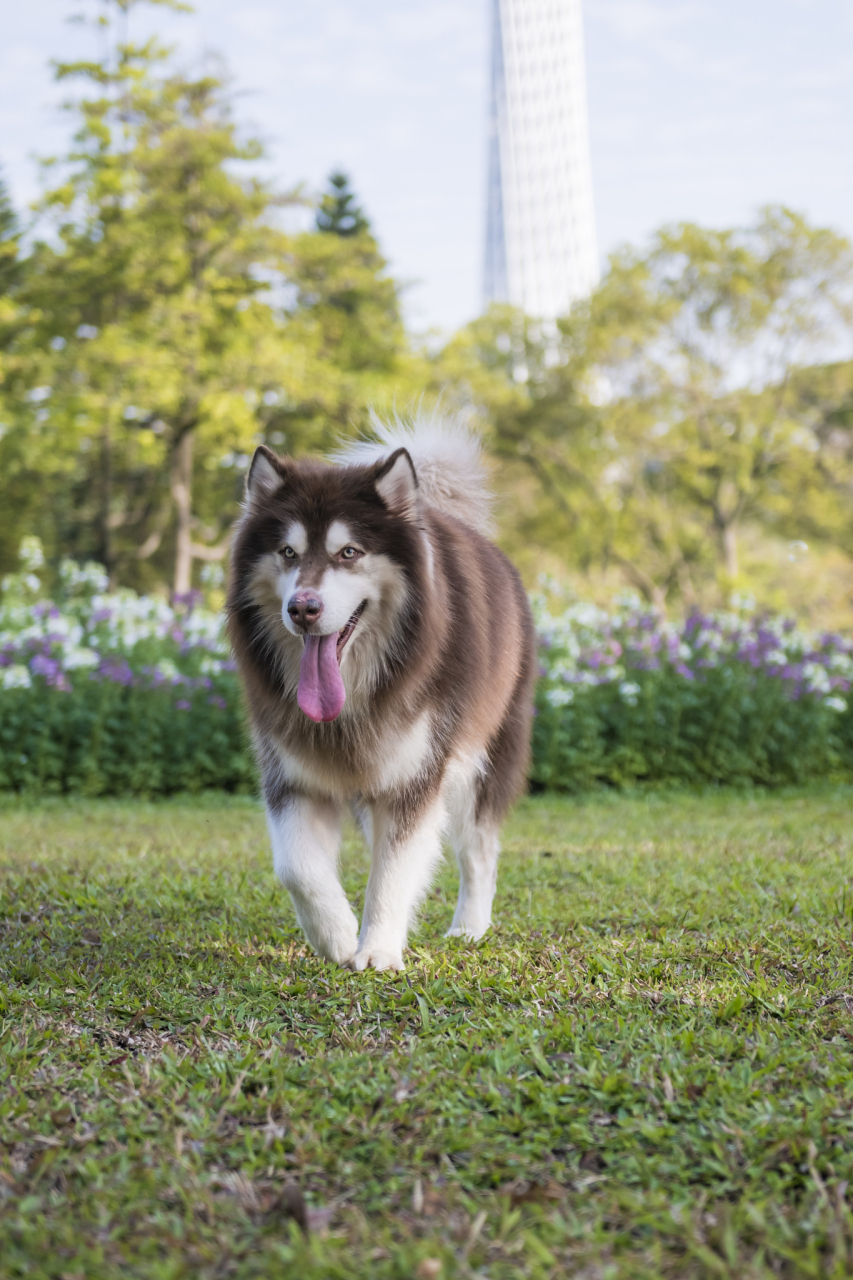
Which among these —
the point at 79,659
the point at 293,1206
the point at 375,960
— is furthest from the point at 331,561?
the point at 79,659

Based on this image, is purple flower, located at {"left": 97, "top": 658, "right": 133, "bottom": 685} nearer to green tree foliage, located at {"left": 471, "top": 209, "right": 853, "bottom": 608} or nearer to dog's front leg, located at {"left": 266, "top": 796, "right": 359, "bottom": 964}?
dog's front leg, located at {"left": 266, "top": 796, "right": 359, "bottom": 964}

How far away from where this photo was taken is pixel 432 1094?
2.51 metres

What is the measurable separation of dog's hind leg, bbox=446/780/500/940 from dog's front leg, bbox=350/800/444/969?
63cm

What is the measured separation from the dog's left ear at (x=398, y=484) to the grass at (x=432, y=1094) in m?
1.49

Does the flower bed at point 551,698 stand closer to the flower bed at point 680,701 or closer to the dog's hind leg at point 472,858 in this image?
the flower bed at point 680,701

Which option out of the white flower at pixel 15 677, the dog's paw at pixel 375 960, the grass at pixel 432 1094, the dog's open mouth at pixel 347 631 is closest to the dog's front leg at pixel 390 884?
the dog's paw at pixel 375 960

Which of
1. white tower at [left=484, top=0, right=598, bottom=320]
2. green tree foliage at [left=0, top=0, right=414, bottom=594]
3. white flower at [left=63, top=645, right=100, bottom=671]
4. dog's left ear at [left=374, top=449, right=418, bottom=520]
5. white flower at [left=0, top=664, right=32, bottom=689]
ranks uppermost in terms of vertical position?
white tower at [left=484, top=0, right=598, bottom=320]

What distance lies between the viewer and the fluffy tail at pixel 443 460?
14.5ft

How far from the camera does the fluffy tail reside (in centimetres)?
442

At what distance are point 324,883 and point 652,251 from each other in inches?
1035

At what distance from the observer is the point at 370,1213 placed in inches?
81.2

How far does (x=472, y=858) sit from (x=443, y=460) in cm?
167

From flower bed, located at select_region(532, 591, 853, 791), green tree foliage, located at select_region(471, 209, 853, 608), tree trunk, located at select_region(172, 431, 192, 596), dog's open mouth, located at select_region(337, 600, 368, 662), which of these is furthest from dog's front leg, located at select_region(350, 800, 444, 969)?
green tree foliage, located at select_region(471, 209, 853, 608)

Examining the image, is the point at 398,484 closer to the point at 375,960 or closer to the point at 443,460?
the point at 443,460
